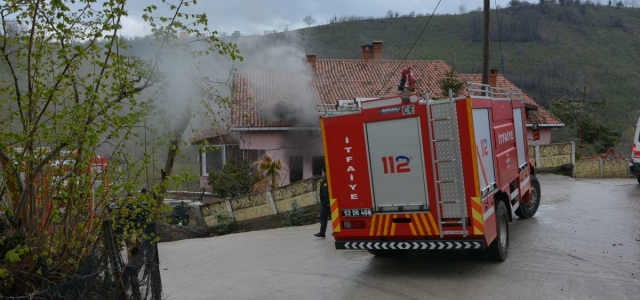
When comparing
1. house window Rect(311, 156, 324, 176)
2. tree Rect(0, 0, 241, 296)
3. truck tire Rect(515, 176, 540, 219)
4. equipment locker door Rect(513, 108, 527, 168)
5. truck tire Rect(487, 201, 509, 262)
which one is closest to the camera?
tree Rect(0, 0, 241, 296)

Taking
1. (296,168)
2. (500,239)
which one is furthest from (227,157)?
(500,239)

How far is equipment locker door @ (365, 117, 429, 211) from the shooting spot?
29.0 ft

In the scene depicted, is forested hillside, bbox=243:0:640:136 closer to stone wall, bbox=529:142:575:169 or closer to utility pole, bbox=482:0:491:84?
stone wall, bbox=529:142:575:169

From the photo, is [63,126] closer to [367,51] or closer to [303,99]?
[303,99]

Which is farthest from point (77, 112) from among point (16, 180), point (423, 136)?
point (423, 136)

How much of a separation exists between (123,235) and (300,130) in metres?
18.5

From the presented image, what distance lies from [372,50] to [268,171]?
1696 cm

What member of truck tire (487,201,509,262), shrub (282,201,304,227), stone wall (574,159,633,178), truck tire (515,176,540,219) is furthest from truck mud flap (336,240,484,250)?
stone wall (574,159,633,178)

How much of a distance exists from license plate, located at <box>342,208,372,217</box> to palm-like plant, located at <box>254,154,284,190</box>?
1154 cm

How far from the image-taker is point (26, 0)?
5562 millimetres

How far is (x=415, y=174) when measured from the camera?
886 cm

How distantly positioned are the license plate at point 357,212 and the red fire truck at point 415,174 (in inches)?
0.6

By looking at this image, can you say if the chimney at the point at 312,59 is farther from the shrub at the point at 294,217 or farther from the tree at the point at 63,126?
the tree at the point at 63,126

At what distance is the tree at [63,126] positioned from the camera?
5340 mm
